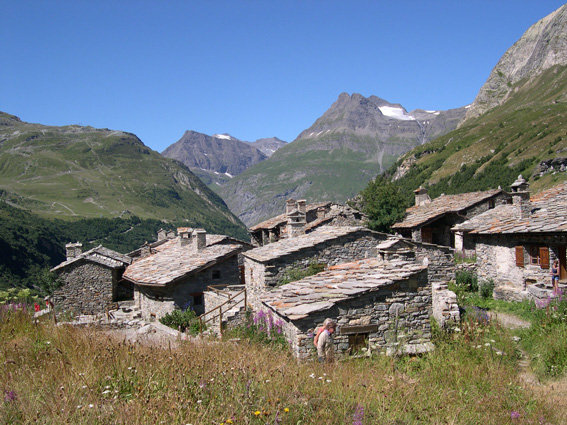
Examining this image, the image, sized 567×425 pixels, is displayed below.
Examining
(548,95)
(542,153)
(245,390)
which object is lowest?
(245,390)

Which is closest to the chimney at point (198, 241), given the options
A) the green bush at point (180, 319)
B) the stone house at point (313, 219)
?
the green bush at point (180, 319)

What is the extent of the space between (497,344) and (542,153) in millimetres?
83508

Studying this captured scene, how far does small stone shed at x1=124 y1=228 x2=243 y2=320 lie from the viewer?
23.4 meters

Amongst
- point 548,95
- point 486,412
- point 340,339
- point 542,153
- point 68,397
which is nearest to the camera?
point 68,397

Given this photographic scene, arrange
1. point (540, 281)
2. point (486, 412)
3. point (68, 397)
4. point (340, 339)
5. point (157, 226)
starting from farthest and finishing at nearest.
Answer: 1. point (157, 226)
2. point (540, 281)
3. point (340, 339)
4. point (486, 412)
5. point (68, 397)

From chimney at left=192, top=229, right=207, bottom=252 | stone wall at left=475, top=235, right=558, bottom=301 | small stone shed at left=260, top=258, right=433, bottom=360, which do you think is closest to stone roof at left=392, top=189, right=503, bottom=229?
stone wall at left=475, top=235, right=558, bottom=301

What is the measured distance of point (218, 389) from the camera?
17.7 ft

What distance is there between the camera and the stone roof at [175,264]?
2344cm

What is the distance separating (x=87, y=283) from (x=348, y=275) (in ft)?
80.5

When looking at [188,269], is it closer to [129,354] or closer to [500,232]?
[500,232]

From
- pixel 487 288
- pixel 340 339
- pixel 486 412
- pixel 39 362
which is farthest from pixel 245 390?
pixel 487 288

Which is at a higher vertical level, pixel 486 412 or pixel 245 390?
pixel 245 390

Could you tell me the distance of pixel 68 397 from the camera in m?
4.98

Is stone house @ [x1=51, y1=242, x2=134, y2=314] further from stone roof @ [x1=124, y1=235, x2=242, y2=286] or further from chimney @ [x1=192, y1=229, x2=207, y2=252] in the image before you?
chimney @ [x1=192, y1=229, x2=207, y2=252]
